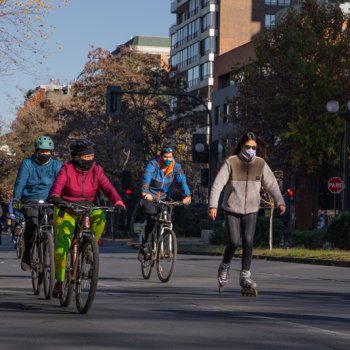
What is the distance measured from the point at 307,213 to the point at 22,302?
5405 centimetres

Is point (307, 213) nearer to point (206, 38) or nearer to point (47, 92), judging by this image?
point (206, 38)

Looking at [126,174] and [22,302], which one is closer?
[22,302]

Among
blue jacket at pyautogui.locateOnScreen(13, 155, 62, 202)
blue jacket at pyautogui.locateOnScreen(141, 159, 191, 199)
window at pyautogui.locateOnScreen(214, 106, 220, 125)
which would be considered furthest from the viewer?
window at pyautogui.locateOnScreen(214, 106, 220, 125)

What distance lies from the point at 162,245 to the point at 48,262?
4454 mm

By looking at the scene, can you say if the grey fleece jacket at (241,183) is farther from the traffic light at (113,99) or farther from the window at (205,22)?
the window at (205,22)

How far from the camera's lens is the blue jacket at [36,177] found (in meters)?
14.4

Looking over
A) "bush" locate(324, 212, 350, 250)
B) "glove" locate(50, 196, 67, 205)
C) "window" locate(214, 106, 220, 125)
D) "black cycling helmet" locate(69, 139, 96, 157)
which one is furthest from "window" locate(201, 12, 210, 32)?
"glove" locate(50, 196, 67, 205)

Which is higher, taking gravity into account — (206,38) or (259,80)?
(206,38)

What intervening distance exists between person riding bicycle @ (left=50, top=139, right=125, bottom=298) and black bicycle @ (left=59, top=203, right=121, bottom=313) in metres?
0.07

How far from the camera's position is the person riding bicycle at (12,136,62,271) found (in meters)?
14.2

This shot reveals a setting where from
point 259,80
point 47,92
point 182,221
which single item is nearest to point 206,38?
point 47,92

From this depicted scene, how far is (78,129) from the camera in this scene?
2498 inches

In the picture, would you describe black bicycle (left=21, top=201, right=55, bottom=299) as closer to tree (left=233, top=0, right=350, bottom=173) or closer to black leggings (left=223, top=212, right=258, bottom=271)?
black leggings (left=223, top=212, right=258, bottom=271)

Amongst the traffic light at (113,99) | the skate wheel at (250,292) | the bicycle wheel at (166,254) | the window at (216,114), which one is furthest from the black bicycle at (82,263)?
the window at (216,114)
